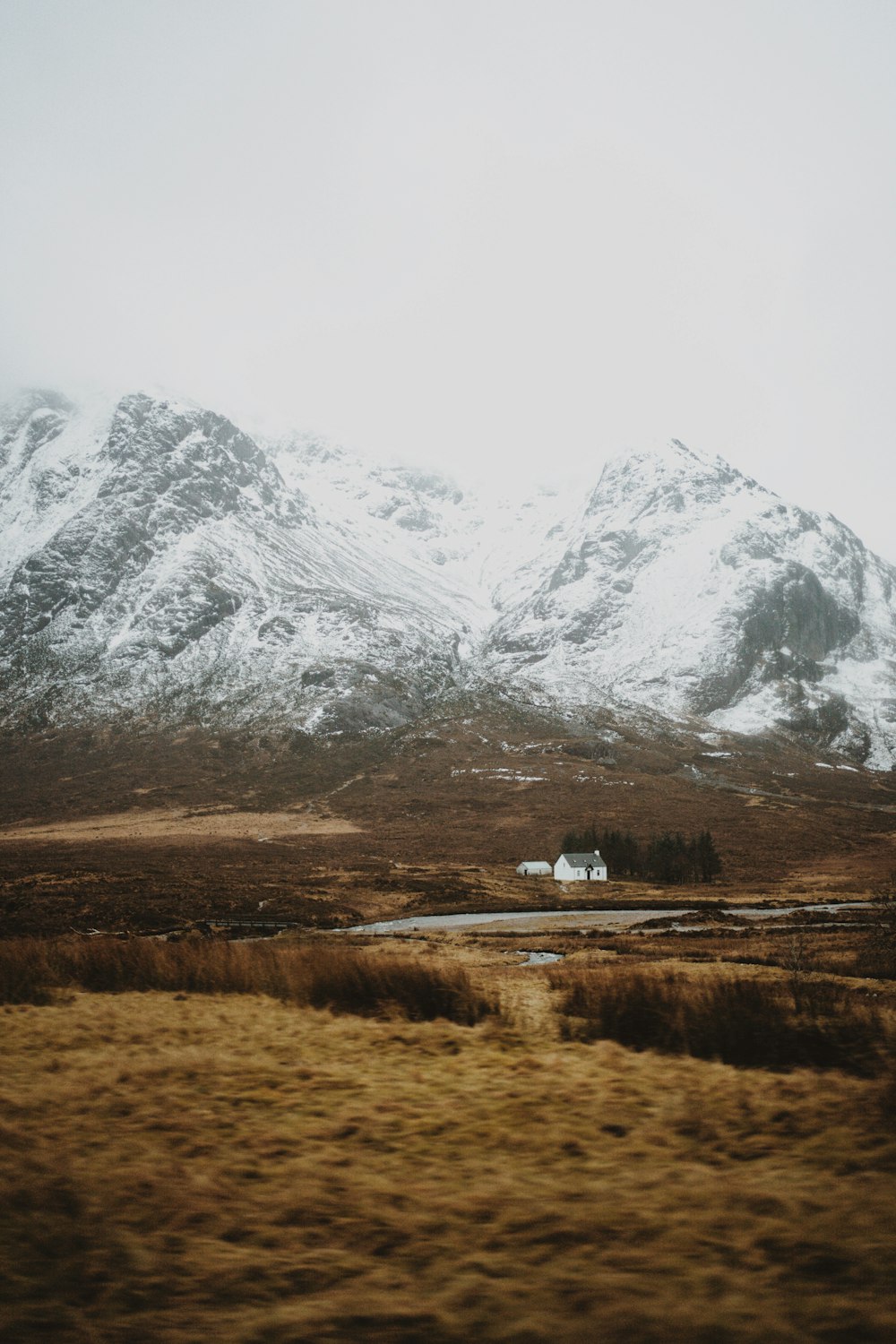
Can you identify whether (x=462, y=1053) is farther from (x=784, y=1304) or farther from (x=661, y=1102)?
(x=784, y=1304)

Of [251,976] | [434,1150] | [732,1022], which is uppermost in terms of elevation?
[434,1150]

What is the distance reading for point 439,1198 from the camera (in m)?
5.99

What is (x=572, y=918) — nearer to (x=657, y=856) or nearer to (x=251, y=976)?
(x=657, y=856)

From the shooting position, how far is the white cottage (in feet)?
297

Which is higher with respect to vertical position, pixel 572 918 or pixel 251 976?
pixel 251 976

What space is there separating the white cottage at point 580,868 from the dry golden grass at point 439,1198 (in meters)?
83.1

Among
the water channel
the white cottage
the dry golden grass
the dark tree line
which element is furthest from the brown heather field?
the dark tree line

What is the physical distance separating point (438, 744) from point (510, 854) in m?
80.2

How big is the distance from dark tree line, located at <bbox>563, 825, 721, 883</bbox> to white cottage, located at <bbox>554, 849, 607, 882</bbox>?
16.4 feet

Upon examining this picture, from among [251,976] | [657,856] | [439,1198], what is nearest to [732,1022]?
[439,1198]

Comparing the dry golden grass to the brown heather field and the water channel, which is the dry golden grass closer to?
the brown heather field

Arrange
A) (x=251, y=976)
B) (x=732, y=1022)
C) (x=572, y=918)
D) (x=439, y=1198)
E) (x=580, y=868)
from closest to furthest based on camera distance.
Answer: (x=439, y=1198)
(x=732, y=1022)
(x=251, y=976)
(x=572, y=918)
(x=580, y=868)

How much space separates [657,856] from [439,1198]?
97220mm

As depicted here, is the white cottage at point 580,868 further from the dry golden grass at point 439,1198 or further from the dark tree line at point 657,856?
the dry golden grass at point 439,1198
